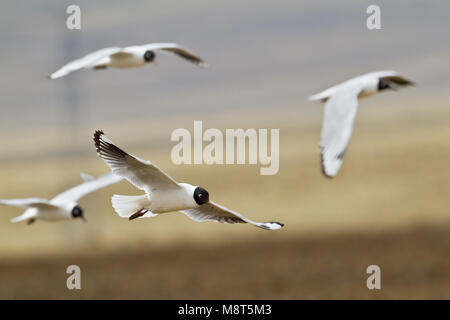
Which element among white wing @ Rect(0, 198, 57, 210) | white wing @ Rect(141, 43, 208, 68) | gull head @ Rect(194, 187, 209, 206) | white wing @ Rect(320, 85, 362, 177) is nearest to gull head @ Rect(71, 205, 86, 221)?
white wing @ Rect(0, 198, 57, 210)

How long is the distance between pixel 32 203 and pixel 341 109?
1773 millimetres

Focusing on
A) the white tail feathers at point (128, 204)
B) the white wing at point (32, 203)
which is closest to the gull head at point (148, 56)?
the white wing at point (32, 203)

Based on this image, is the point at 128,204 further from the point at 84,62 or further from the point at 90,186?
the point at 90,186

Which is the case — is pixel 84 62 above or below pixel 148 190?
above

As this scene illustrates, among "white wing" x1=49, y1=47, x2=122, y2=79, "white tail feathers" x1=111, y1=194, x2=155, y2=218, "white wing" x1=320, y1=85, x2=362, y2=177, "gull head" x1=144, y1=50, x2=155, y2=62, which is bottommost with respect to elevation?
"white tail feathers" x1=111, y1=194, x2=155, y2=218

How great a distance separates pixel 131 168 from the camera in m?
3.31

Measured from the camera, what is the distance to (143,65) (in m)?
4.92

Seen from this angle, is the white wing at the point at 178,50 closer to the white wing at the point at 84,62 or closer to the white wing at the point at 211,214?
the white wing at the point at 84,62

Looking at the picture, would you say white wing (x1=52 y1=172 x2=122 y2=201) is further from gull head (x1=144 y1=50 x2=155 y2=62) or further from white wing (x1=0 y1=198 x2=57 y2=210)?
gull head (x1=144 y1=50 x2=155 y2=62)

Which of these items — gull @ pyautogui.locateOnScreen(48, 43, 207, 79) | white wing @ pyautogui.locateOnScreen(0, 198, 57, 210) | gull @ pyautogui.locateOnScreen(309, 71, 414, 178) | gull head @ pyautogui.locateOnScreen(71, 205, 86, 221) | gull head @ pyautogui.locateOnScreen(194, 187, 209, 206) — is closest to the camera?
gull head @ pyautogui.locateOnScreen(194, 187, 209, 206)

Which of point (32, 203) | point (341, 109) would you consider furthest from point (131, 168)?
point (32, 203)

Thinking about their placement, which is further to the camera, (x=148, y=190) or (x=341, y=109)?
(x=341, y=109)

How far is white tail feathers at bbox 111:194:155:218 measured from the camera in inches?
133

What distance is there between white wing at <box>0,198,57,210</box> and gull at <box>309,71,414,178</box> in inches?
57.8
